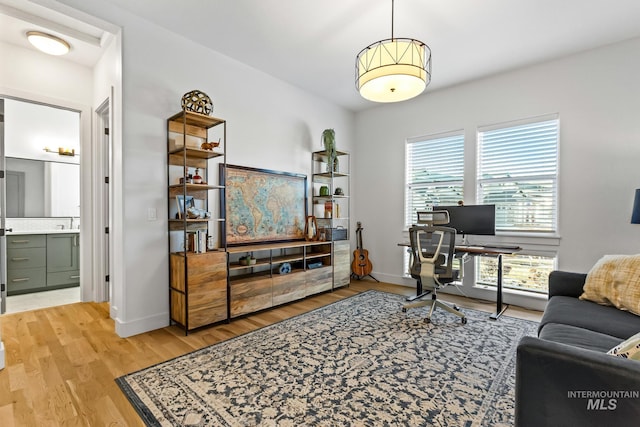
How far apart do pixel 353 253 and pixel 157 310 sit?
10.3ft

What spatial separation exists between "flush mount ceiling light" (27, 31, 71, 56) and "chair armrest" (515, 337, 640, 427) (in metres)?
4.54

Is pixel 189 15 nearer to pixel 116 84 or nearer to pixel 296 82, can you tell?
pixel 116 84

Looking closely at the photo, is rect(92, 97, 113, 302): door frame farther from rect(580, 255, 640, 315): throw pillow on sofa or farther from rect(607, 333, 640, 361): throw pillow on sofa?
rect(580, 255, 640, 315): throw pillow on sofa

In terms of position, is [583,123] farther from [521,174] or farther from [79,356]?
[79,356]

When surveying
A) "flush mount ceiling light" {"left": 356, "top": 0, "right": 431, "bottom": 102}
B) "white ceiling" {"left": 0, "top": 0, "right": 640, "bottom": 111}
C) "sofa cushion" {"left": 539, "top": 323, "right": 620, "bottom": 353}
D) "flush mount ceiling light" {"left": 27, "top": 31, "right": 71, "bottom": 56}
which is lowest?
"sofa cushion" {"left": 539, "top": 323, "right": 620, "bottom": 353}

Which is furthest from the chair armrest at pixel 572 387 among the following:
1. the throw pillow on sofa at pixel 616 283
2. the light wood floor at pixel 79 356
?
the light wood floor at pixel 79 356

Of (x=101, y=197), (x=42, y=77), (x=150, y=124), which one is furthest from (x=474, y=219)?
(x=42, y=77)

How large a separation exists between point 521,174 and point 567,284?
5.84 ft

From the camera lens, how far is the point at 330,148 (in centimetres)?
443

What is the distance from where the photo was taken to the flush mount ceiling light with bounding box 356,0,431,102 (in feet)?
6.92

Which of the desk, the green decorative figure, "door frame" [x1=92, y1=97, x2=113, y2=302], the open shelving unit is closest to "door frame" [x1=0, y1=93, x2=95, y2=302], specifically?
"door frame" [x1=92, y1=97, x2=113, y2=302]

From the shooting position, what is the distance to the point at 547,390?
43.5 inches

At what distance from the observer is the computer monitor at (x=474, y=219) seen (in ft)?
11.9

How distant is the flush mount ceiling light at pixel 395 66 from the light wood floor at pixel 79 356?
98.1 inches
